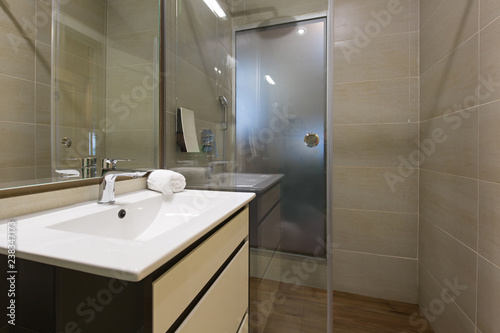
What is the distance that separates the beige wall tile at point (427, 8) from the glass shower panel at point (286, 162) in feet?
2.33

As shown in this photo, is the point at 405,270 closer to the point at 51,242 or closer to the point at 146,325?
the point at 146,325

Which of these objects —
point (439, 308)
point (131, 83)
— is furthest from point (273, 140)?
point (439, 308)

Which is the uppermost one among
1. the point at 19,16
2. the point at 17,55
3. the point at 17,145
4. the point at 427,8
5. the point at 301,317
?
the point at 427,8

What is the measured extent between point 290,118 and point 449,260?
1.09 meters

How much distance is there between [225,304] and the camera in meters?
0.75

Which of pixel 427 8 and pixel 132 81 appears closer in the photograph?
pixel 132 81

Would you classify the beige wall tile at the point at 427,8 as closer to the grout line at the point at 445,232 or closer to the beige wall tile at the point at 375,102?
the beige wall tile at the point at 375,102

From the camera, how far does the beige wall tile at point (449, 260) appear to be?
1.04 metres

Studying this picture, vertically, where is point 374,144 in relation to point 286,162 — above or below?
above

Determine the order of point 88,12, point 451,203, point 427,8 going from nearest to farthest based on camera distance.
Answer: point 88,12
point 451,203
point 427,8

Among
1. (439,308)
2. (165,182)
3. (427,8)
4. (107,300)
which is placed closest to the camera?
(107,300)

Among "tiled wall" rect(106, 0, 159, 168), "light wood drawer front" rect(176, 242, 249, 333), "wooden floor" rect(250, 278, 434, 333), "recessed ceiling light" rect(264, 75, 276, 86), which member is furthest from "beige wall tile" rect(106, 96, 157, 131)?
Answer: "wooden floor" rect(250, 278, 434, 333)

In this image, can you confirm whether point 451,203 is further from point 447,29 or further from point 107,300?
point 107,300

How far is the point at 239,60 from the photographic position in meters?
1.32
